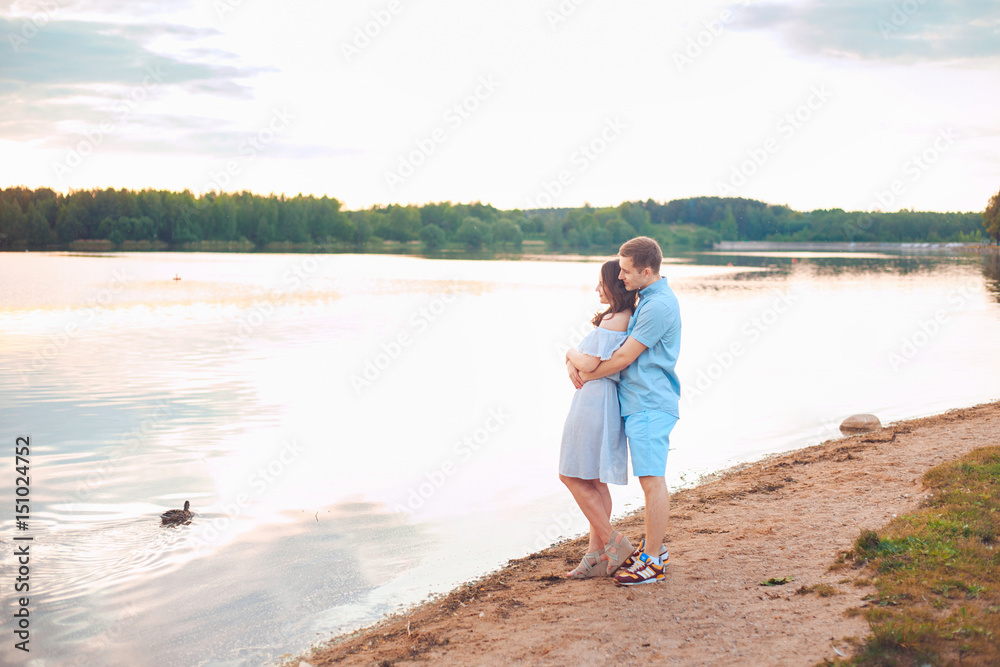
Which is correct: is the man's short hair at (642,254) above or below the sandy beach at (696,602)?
Answer: above

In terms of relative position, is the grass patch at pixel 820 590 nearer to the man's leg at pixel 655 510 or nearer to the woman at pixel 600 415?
the man's leg at pixel 655 510

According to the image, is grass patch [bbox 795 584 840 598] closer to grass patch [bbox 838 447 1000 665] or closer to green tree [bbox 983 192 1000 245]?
grass patch [bbox 838 447 1000 665]

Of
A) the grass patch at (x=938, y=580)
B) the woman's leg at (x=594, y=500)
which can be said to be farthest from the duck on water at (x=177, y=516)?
Answer: the grass patch at (x=938, y=580)

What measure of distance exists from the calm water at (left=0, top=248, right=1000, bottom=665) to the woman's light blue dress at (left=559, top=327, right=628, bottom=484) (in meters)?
1.79

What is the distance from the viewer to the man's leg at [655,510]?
190 inches

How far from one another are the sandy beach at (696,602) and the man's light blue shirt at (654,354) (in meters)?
1.23

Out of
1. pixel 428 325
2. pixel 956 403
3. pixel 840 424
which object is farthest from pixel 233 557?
pixel 428 325

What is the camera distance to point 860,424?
1098 cm

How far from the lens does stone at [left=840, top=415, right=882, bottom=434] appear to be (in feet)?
35.8

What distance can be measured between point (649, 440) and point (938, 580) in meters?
1.85

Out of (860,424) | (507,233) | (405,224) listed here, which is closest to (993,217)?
(507,233)

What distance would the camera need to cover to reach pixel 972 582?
438 cm

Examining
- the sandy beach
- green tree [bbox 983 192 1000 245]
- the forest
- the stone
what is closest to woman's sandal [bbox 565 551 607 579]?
the sandy beach

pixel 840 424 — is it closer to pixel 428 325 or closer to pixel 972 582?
pixel 972 582
